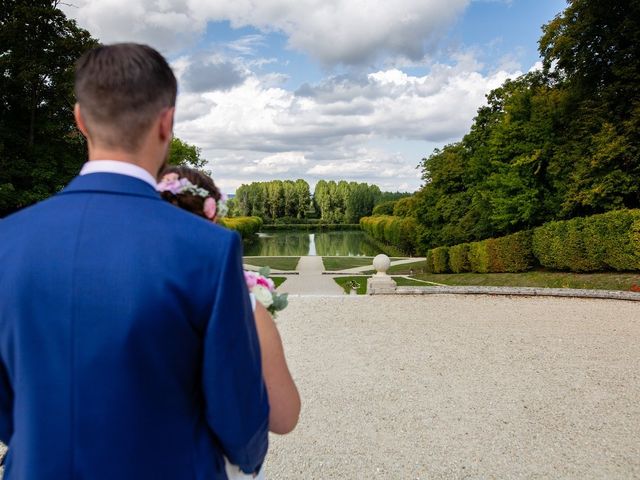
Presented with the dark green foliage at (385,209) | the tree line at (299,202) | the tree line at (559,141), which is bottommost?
the tree line at (559,141)

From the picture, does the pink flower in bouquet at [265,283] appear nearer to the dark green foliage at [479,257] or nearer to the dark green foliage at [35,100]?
the dark green foliage at [35,100]

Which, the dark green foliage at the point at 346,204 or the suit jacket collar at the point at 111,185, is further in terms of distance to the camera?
the dark green foliage at the point at 346,204

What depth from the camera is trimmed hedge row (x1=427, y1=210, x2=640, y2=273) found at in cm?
1566

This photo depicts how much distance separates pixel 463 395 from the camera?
19.5 ft

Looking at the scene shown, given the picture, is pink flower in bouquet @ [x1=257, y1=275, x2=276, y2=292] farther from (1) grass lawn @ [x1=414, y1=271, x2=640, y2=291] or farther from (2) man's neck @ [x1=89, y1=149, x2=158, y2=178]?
(1) grass lawn @ [x1=414, y1=271, x2=640, y2=291]

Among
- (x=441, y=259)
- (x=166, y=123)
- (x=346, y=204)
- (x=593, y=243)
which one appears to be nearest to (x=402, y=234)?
(x=441, y=259)

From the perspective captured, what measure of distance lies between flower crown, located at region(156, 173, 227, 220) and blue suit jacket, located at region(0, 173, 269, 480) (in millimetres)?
499

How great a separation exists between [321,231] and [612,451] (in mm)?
82583

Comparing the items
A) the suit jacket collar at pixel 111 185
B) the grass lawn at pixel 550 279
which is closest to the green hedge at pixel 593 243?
the grass lawn at pixel 550 279

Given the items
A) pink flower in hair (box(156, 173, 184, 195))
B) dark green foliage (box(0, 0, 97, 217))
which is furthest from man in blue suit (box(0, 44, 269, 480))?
dark green foliage (box(0, 0, 97, 217))

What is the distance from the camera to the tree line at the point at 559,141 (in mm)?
17359

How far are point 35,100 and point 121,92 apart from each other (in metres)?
21.9

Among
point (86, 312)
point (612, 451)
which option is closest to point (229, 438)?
point (86, 312)

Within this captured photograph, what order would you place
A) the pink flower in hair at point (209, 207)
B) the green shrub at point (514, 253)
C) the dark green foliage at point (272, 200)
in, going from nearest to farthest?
the pink flower in hair at point (209, 207)
the green shrub at point (514, 253)
the dark green foliage at point (272, 200)
